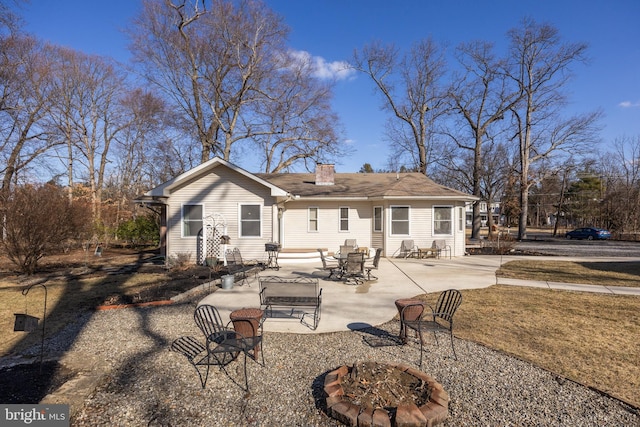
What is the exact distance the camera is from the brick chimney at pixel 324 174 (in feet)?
59.4

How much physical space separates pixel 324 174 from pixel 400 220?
5.29m

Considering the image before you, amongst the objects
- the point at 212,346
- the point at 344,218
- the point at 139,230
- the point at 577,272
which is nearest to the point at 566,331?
the point at 212,346

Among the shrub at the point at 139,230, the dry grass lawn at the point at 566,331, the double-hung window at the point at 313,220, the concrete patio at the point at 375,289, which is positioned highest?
the double-hung window at the point at 313,220

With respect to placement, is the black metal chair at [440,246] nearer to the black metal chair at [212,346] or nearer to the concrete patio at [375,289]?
the concrete patio at [375,289]

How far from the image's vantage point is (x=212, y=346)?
4.96 metres

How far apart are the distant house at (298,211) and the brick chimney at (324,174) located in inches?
2.3

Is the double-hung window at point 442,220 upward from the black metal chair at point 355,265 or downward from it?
upward

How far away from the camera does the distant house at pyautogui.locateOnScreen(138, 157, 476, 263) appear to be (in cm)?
1359

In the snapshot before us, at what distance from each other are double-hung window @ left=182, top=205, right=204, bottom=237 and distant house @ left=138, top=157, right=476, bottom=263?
0.04 metres

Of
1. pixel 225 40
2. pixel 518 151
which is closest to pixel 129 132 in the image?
pixel 225 40

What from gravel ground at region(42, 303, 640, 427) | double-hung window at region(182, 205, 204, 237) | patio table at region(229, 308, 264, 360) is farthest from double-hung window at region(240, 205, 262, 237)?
patio table at region(229, 308, 264, 360)

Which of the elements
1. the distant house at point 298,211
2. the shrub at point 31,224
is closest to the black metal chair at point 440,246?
the distant house at point 298,211

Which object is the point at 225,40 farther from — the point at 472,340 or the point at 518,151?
the point at 518,151

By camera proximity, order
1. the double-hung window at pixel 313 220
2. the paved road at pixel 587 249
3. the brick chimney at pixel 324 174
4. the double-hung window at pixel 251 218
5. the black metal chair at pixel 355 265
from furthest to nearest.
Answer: the brick chimney at pixel 324 174, the paved road at pixel 587 249, the double-hung window at pixel 313 220, the double-hung window at pixel 251 218, the black metal chair at pixel 355 265
